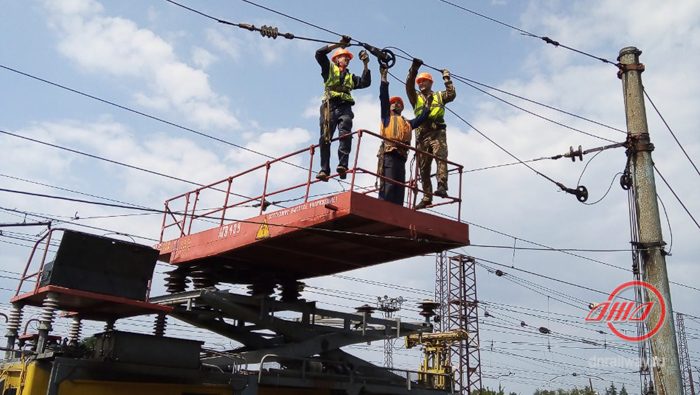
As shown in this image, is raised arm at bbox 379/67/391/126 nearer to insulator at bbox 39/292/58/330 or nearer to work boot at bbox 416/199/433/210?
work boot at bbox 416/199/433/210

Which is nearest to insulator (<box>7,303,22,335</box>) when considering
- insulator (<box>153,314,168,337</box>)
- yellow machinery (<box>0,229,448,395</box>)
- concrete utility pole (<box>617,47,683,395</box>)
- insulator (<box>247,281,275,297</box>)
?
yellow machinery (<box>0,229,448,395</box>)

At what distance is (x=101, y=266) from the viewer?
8.82 metres

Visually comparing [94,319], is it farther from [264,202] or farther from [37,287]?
[264,202]

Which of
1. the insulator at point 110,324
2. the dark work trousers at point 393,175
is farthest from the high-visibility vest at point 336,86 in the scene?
the insulator at point 110,324

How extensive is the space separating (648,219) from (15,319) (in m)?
10.4

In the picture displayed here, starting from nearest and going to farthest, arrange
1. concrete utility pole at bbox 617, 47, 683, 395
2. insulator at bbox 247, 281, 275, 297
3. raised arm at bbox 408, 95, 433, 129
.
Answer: concrete utility pole at bbox 617, 47, 683, 395, raised arm at bbox 408, 95, 433, 129, insulator at bbox 247, 281, 275, 297

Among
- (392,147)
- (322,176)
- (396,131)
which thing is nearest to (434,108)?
(396,131)

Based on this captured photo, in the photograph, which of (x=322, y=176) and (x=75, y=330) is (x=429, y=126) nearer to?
(x=322, y=176)

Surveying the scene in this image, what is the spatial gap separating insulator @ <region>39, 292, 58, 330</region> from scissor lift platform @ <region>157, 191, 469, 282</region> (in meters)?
3.20

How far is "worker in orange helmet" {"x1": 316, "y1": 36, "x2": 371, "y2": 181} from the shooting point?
10562mm

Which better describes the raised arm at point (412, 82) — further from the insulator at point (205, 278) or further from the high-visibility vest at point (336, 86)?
the insulator at point (205, 278)

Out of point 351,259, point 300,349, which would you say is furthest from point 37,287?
point 351,259

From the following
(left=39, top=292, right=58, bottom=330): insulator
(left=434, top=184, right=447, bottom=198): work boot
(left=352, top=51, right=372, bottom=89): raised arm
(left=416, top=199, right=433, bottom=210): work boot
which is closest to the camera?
(left=39, top=292, right=58, bottom=330): insulator

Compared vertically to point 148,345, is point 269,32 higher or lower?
higher
